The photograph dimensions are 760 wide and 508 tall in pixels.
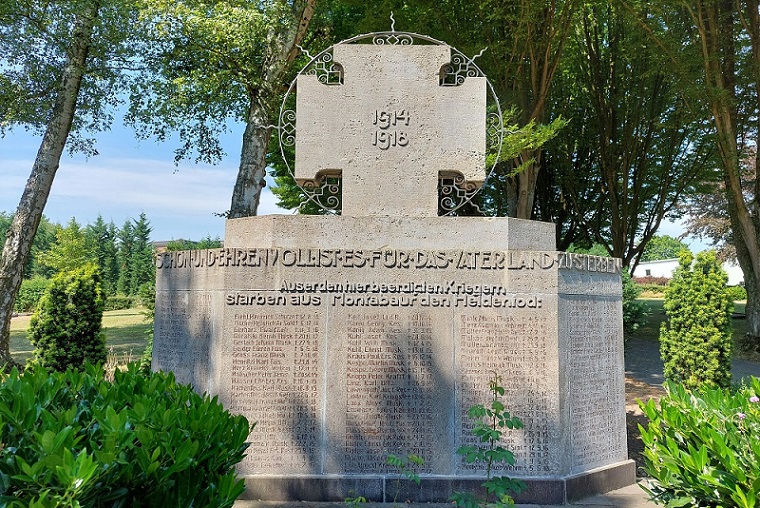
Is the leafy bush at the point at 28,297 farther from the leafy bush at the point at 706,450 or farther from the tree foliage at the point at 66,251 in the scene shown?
the leafy bush at the point at 706,450

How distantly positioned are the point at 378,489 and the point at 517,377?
1688 mm

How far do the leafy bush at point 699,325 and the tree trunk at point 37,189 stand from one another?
43.6 ft

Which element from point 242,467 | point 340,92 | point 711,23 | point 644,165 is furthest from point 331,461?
point 644,165

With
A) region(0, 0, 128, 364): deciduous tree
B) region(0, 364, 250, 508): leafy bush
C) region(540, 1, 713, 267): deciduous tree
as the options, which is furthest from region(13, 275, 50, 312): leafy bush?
region(0, 364, 250, 508): leafy bush

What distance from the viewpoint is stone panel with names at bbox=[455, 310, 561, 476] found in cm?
514

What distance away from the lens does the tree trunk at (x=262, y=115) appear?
1326cm

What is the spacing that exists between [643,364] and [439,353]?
1412cm

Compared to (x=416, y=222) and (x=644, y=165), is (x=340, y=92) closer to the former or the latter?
(x=416, y=222)

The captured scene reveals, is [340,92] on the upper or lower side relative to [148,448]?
upper

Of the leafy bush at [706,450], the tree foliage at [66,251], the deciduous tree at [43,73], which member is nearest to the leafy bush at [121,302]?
the tree foliage at [66,251]

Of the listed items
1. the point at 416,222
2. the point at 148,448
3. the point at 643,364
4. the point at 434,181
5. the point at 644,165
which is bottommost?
the point at 643,364

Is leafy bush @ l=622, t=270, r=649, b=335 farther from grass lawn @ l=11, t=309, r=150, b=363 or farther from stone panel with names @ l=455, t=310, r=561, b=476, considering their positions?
grass lawn @ l=11, t=309, r=150, b=363

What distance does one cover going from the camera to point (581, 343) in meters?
5.52

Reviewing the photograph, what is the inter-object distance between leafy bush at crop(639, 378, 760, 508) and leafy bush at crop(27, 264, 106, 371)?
9866 mm
